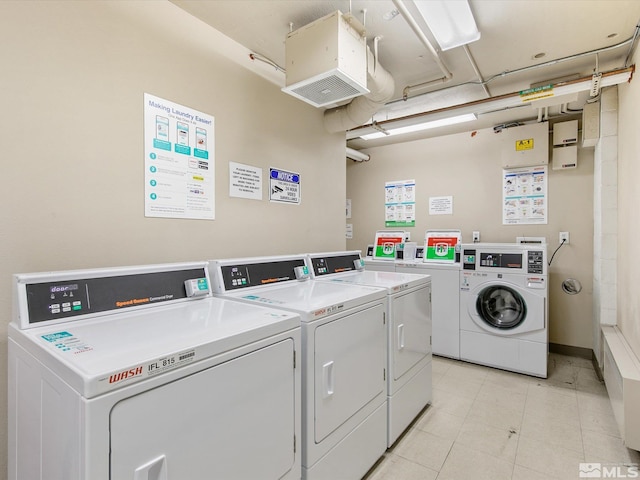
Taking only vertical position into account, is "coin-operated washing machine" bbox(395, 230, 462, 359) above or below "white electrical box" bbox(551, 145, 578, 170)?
below

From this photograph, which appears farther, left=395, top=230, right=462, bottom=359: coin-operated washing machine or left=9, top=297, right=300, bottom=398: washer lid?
left=395, top=230, right=462, bottom=359: coin-operated washing machine

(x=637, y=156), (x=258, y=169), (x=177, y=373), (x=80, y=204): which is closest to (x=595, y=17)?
(x=637, y=156)

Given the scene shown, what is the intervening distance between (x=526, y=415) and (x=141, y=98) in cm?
329

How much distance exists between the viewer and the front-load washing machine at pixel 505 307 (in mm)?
3021

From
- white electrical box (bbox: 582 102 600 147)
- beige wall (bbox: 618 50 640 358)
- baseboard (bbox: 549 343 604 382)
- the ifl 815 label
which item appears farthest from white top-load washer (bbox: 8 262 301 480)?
baseboard (bbox: 549 343 604 382)

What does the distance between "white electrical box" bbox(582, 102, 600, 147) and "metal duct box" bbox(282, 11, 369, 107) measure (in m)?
2.44

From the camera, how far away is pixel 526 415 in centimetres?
242

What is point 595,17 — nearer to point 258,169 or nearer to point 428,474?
point 258,169

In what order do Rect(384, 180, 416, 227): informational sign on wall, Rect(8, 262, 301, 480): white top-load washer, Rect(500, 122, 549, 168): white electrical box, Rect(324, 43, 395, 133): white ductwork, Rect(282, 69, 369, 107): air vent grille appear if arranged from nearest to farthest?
Rect(8, 262, 301, 480): white top-load washer
Rect(282, 69, 369, 107): air vent grille
Rect(324, 43, 395, 133): white ductwork
Rect(500, 122, 549, 168): white electrical box
Rect(384, 180, 416, 227): informational sign on wall

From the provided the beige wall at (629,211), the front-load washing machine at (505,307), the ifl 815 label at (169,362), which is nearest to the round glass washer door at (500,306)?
the front-load washing machine at (505,307)

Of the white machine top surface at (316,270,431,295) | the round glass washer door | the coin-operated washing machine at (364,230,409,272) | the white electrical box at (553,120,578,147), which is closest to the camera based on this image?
the white machine top surface at (316,270,431,295)

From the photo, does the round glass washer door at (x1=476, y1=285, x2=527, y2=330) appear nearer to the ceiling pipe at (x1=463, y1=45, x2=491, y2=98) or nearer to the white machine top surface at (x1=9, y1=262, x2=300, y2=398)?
the ceiling pipe at (x1=463, y1=45, x2=491, y2=98)

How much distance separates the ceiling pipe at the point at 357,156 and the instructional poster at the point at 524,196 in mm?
1826

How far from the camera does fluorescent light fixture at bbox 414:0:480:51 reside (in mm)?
1766
